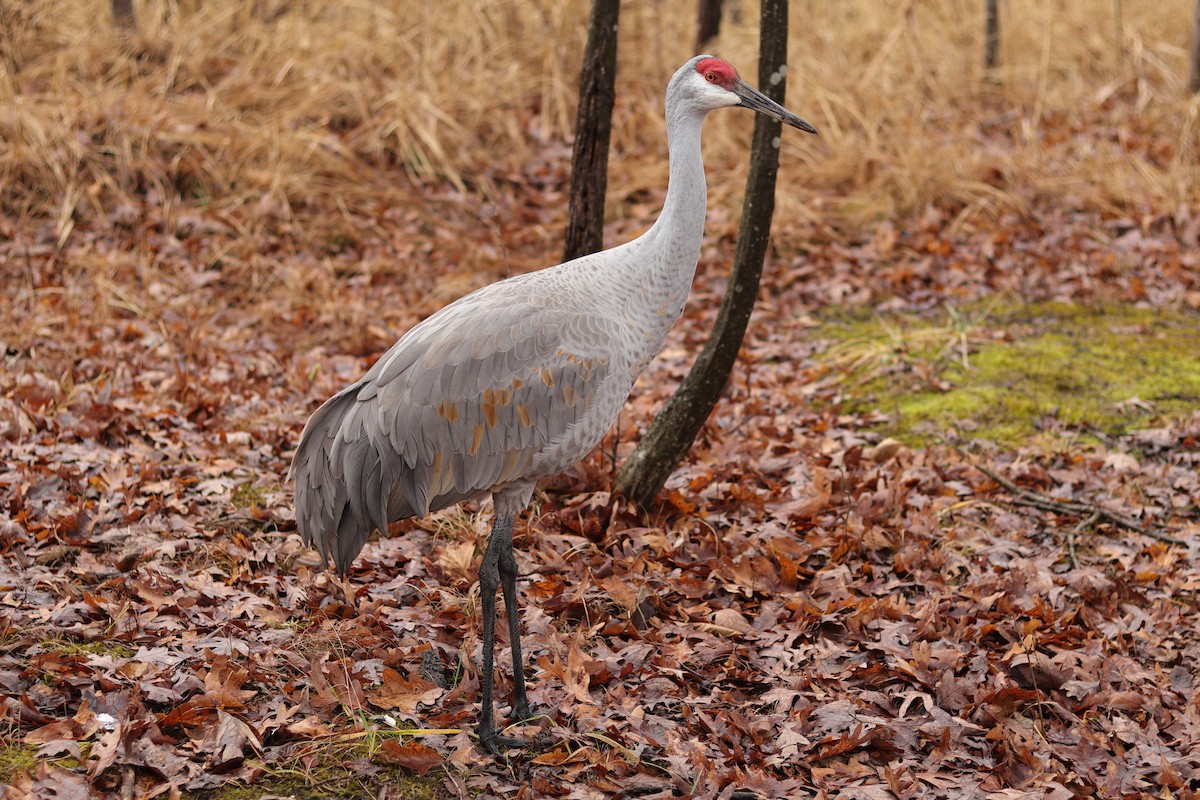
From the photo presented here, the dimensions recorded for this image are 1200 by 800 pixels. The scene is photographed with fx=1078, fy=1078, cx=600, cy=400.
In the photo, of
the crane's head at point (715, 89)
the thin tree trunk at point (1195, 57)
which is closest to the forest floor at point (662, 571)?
the crane's head at point (715, 89)

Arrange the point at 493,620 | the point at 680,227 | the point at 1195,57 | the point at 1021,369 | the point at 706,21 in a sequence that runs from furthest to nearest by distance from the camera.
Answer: the point at 706,21, the point at 1195,57, the point at 1021,369, the point at 680,227, the point at 493,620

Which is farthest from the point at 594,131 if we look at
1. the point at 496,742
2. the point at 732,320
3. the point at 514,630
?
the point at 496,742

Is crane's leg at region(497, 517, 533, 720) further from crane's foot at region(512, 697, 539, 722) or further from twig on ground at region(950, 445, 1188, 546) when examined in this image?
twig on ground at region(950, 445, 1188, 546)

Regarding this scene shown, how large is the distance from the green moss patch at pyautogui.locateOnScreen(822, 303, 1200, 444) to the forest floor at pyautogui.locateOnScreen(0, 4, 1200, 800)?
30mm

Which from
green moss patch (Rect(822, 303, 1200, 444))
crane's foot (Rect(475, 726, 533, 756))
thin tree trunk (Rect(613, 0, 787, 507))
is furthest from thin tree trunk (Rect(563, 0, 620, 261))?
crane's foot (Rect(475, 726, 533, 756))

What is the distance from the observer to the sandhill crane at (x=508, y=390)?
3914mm

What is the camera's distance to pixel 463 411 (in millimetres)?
3938

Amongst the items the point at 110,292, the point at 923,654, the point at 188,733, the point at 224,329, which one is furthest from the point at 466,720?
the point at 110,292

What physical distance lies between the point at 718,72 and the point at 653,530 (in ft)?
6.94

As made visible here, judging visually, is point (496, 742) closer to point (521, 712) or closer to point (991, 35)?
point (521, 712)

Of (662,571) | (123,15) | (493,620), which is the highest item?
(123,15)

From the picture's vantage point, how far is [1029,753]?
12.1 ft

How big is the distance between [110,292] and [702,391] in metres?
4.73

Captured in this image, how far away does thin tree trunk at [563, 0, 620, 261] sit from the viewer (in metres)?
5.32
